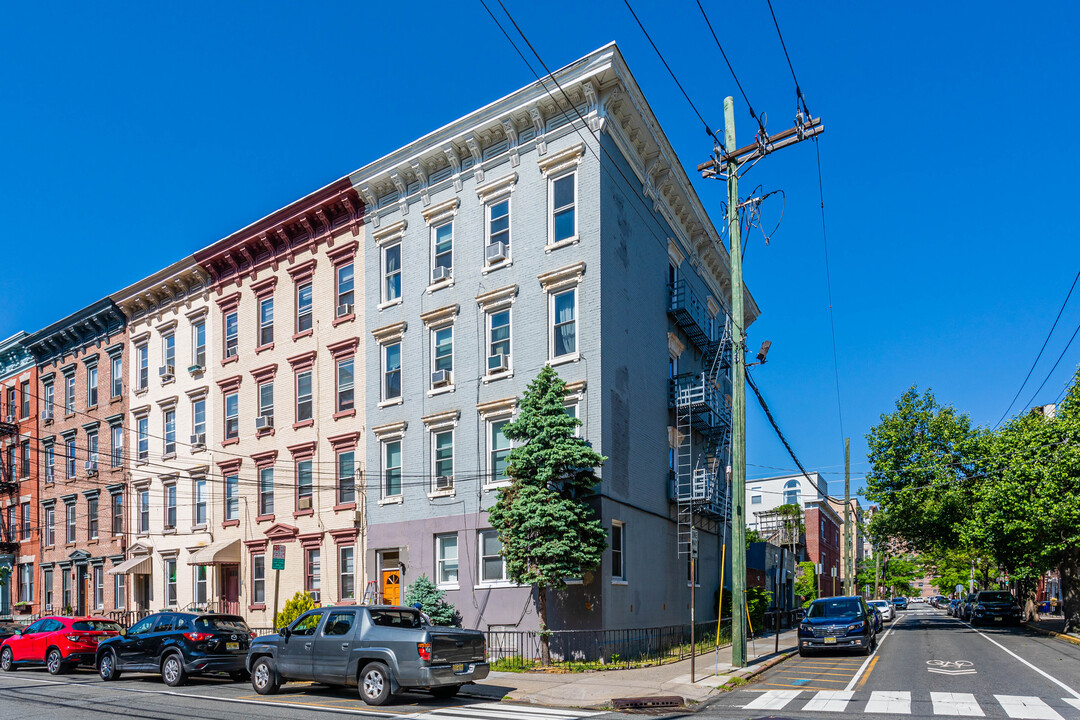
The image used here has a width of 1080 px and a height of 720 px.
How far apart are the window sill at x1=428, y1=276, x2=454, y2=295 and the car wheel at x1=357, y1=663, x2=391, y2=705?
1422 cm

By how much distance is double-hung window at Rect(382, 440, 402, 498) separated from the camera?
2741 cm

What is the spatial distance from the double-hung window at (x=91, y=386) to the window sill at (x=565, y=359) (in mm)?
26501

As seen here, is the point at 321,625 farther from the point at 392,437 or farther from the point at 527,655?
the point at 392,437

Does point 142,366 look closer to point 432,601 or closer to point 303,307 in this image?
point 303,307

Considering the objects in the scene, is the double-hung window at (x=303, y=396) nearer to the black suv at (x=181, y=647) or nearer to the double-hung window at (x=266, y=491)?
the double-hung window at (x=266, y=491)

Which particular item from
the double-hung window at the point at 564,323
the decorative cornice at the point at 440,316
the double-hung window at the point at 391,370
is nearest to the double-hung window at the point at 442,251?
the decorative cornice at the point at 440,316

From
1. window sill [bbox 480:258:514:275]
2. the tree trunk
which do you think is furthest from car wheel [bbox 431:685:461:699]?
window sill [bbox 480:258:514:275]

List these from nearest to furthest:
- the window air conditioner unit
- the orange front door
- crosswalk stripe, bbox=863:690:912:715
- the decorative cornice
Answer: crosswalk stripe, bbox=863:690:912:715, the orange front door, the window air conditioner unit, the decorative cornice

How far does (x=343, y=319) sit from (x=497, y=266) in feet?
22.5

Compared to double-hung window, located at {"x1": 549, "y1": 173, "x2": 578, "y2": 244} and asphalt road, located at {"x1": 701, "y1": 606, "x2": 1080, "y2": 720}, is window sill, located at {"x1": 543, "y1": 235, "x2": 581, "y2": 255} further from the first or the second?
asphalt road, located at {"x1": 701, "y1": 606, "x2": 1080, "y2": 720}

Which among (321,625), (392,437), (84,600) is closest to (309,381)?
(392,437)

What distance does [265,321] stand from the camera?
32.5 meters

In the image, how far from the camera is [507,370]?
25062mm

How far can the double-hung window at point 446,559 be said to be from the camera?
25.2 m
